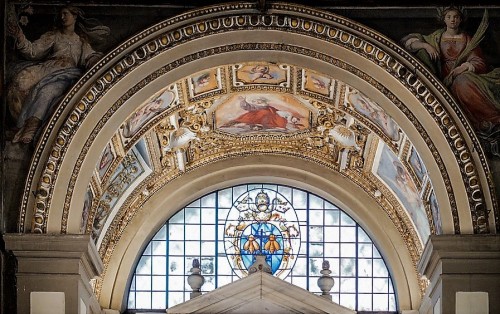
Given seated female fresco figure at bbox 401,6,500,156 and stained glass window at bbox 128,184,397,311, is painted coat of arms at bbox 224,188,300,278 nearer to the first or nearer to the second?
stained glass window at bbox 128,184,397,311

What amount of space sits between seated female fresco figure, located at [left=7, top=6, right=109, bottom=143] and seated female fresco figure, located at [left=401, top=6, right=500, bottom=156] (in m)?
4.62

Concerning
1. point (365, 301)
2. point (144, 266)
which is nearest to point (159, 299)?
point (144, 266)

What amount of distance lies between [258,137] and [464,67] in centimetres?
575

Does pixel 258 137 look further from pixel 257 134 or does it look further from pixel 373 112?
pixel 373 112

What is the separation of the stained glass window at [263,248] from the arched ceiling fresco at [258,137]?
107cm

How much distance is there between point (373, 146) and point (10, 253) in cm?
678

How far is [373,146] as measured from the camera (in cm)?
2572

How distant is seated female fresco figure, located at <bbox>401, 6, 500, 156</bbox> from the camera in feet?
73.1

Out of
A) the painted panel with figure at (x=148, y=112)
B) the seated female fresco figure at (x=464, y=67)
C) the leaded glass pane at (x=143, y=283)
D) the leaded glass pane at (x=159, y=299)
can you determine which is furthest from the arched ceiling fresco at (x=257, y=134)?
the leaded glass pane at (x=159, y=299)

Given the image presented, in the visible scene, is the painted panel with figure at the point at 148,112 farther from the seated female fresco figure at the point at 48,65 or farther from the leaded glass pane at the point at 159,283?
the leaded glass pane at the point at 159,283

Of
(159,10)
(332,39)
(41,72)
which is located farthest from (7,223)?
Result: (332,39)

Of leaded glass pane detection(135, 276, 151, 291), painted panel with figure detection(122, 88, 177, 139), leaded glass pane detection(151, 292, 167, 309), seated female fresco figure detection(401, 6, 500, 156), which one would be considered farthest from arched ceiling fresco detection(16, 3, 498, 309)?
leaded glass pane detection(151, 292, 167, 309)

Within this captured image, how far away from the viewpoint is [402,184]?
84.2 feet

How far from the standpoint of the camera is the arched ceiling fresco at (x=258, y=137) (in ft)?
78.6
